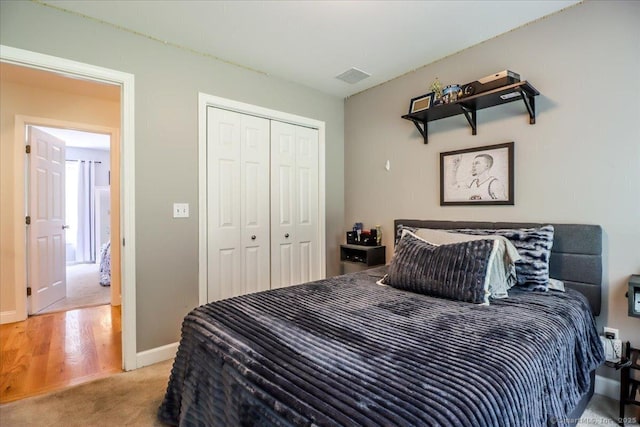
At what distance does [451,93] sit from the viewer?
252 centimetres

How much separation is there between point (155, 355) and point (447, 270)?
7.43ft

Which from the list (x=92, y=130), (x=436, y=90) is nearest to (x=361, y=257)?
(x=436, y=90)

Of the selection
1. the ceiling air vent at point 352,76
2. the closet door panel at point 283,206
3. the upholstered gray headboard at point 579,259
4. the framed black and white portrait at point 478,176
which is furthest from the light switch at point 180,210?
the upholstered gray headboard at point 579,259

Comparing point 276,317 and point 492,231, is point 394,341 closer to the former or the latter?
point 276,317

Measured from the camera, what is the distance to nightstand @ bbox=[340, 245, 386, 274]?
3260 millimetres

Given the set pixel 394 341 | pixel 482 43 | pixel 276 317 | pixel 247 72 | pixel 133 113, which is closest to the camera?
pixel 394 341

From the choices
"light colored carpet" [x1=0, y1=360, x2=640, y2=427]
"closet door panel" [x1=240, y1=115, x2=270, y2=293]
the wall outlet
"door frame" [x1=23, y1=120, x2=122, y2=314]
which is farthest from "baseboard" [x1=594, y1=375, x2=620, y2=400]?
"door frame" [x1=23, y1=120, x2=122, y2=314]

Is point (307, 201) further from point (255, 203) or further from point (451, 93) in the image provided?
point (451, 93)

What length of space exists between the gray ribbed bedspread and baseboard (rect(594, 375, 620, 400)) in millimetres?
414

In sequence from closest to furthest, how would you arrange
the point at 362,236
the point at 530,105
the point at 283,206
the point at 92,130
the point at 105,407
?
the point at 105,407 < the point at 530,105 < the point at 283,206 < the point at 362,236 < the point at 92,130

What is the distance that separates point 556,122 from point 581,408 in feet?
5.78

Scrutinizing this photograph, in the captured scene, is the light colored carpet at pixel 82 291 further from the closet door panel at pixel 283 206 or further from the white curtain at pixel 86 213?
the closet door panel at pixel 283 206

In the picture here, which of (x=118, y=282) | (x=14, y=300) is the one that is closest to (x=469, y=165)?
(x=118, y=282)

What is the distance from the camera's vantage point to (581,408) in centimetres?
174
